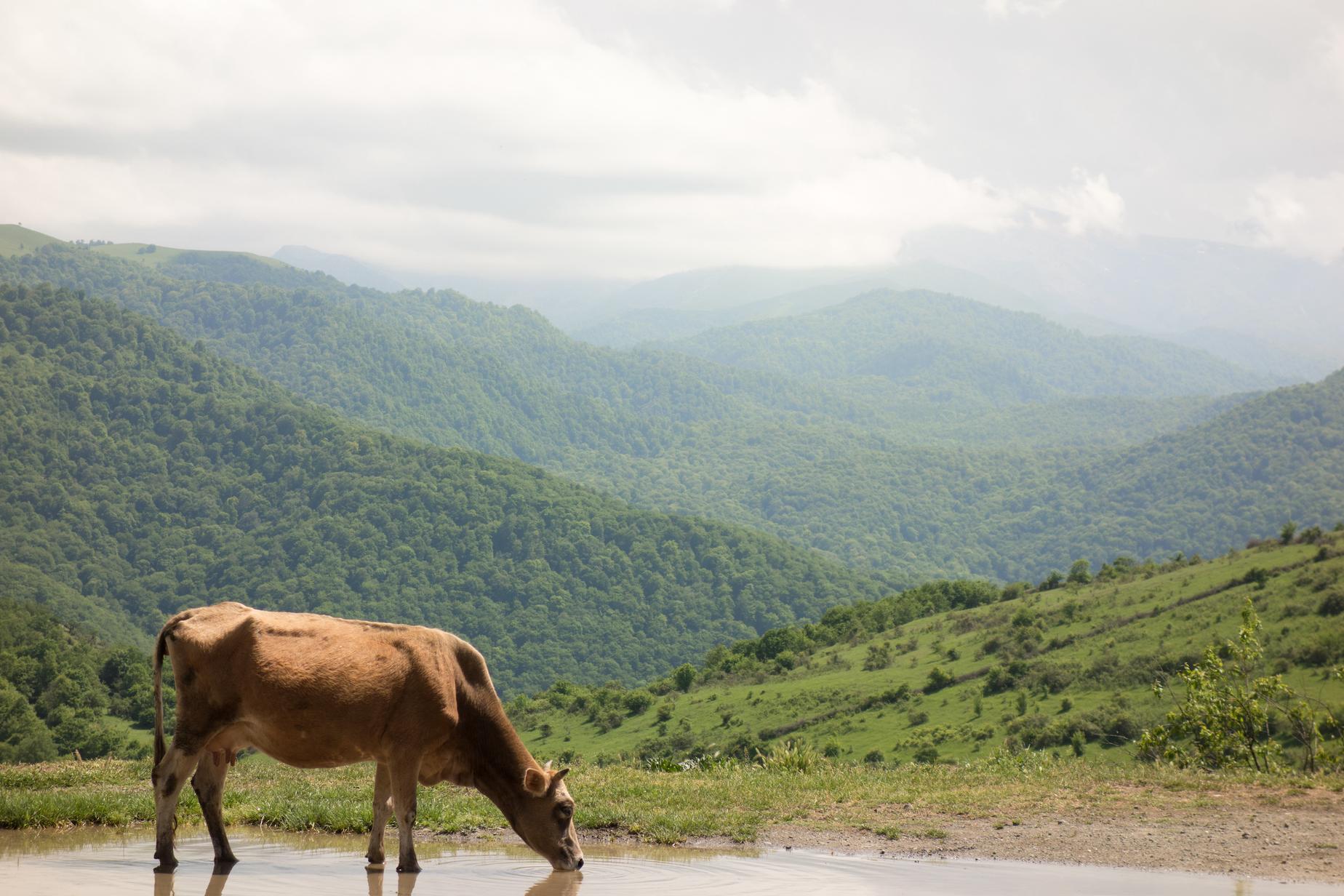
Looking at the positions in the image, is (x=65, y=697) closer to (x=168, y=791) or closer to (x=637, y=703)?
(x=637, y=703)

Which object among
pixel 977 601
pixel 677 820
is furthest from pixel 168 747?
pixel 977 601

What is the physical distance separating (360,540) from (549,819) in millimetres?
164155

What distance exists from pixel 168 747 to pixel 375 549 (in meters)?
162

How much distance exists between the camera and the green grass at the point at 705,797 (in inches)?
541

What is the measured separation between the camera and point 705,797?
15984 mm

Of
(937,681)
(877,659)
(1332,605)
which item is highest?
(1332,605)

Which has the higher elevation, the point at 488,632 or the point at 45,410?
the point at 45,410

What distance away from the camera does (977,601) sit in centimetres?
8506

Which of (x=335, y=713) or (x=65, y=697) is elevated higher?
(x=335, y=713)

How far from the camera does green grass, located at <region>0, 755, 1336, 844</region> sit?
45.1 ft

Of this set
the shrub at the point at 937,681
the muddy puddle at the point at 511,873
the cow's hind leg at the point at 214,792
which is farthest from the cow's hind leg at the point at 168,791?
the shrub at the point at 937,681

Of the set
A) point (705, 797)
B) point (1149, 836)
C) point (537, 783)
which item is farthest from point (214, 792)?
point (1149, 836)

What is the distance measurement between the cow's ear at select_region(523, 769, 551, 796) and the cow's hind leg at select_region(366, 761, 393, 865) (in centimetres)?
125

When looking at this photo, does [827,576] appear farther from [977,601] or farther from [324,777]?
[324,777]
